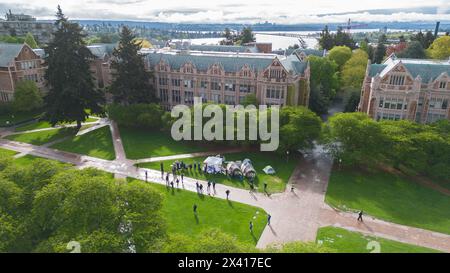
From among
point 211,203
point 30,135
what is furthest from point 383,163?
point 30,135

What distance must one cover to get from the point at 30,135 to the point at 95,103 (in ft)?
46.1

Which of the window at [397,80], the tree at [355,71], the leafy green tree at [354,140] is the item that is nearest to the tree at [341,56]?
the tree at [355,71]

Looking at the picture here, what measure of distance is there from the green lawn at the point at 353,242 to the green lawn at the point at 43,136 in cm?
5417

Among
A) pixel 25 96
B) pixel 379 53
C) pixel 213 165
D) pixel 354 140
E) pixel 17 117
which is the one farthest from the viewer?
pixel 379 53

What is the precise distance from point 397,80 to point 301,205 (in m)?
34.7

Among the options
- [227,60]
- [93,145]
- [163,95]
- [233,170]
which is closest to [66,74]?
[93,145]

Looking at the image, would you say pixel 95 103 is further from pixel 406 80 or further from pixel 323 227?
pixel 406 80

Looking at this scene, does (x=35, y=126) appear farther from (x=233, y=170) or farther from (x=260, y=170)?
(x=260, y=170)

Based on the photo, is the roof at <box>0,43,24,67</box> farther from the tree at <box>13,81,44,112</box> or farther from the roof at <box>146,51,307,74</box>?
the roof at <box>146,51,307,74</box>

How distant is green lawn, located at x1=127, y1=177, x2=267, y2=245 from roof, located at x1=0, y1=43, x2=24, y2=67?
61.7 m

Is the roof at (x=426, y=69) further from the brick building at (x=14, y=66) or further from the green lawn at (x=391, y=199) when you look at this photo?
the brick building at (x=14, y=66)

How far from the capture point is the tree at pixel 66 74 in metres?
66.2

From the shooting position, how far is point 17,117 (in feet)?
257

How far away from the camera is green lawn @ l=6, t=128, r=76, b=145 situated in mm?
65062
